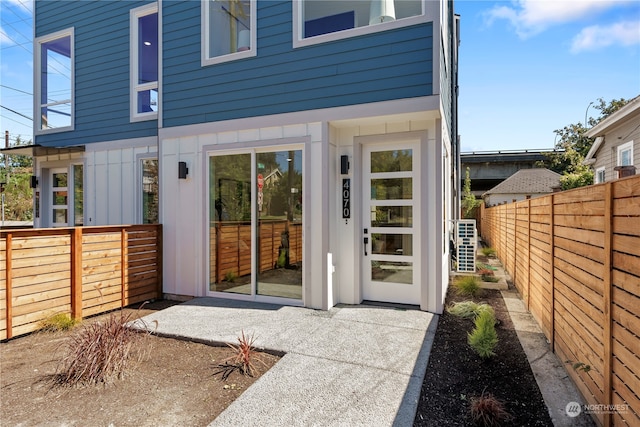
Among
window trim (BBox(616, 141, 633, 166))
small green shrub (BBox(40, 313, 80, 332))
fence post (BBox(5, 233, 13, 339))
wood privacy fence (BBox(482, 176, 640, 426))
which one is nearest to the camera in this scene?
wood privacy fence (BBox(482, 176, 640, 426))

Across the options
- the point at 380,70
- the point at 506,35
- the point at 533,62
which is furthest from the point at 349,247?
the point at 533,62

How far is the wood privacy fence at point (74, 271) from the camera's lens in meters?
4.05

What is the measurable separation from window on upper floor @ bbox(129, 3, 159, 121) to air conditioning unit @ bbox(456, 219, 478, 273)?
6.26 metres

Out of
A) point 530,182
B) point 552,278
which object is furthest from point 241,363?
point 530,182

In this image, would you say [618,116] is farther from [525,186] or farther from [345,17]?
[525,186]

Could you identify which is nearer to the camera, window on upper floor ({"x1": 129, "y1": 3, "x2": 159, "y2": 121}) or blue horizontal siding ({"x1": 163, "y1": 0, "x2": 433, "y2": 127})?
blue horizontal siding ({"x1": 163, "y1": 0, "x2": 433, "y2": 127})

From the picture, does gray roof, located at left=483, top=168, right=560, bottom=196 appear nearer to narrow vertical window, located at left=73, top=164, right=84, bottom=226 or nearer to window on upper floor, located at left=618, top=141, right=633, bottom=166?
window on upper floor, located at left=618, top=141, right=633, bottom=166

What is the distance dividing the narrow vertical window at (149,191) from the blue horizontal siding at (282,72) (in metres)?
1.10

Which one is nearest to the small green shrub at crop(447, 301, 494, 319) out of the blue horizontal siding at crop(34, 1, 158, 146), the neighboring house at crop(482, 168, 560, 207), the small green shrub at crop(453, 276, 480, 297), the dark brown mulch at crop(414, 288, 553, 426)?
the dark brown mulch at crop(414, 288, 553, 426)

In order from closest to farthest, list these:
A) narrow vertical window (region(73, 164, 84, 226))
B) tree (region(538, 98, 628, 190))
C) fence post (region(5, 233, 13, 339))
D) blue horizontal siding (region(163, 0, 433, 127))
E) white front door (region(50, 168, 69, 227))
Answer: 1. fence post (region(5, 233, 13, 339))
2. blue horizontal siding (region(163, 0, 433, 127))
3. narrow vertical window (region(73, 164, 84, 226))
4. white front door (region(50, 168, 69, 227))
5. tree (region(538, 98, 628, 190))

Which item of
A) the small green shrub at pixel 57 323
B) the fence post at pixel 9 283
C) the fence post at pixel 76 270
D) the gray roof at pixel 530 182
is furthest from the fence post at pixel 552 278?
the gray roof at pixel 530 182

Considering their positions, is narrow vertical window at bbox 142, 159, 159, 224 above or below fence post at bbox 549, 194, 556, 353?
above

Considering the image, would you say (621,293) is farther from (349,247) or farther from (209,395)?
(349,247)

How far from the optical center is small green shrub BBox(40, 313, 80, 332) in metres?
4.32
